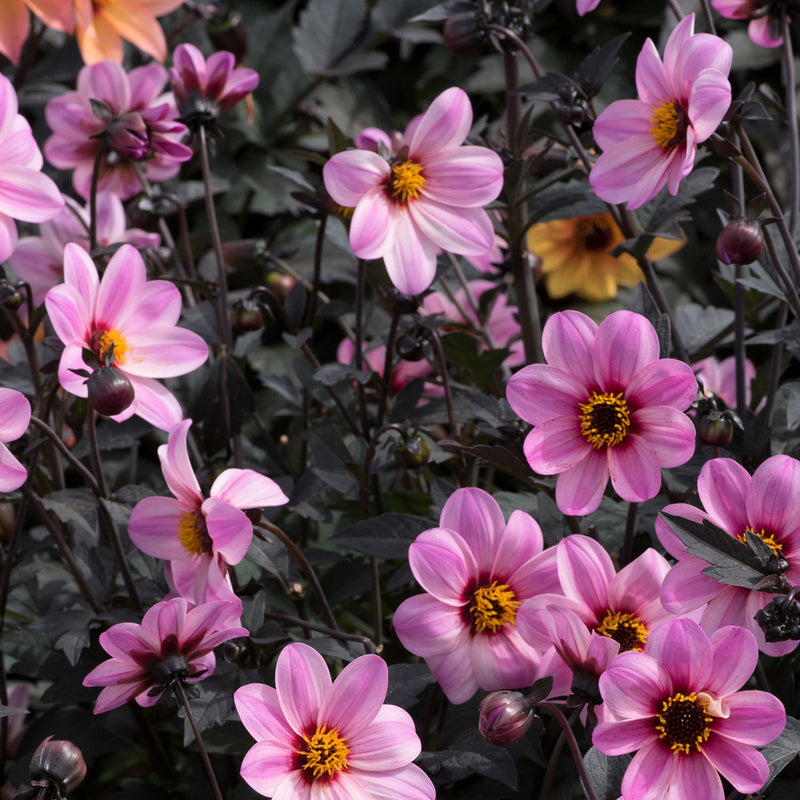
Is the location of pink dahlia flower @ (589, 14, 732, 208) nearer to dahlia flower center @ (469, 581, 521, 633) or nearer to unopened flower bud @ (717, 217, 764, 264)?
unopened flower bud @ (717, 217, 764, 264)

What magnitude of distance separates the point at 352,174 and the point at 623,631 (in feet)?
1.20

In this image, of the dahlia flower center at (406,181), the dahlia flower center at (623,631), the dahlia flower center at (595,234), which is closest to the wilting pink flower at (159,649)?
the dahlia flower center at (623,631)

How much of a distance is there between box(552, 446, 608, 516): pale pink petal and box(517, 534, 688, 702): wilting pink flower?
2 centimetres

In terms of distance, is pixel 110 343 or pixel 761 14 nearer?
pixel 110 343

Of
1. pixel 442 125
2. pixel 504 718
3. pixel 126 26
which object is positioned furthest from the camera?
pixel 126 26

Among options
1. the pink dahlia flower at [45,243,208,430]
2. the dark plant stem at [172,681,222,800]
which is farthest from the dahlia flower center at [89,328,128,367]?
the dark plant stem at [172,681,222,800]

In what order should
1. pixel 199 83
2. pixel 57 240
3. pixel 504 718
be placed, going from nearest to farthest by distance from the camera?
1. pixel 504 718
2. pixel 199 83
3. pixel 57 240

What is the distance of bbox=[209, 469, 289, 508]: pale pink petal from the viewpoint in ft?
2.30

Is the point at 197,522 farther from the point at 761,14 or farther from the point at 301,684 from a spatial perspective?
the point at 761,14

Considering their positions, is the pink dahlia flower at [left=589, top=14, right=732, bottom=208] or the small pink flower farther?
the small pink flower

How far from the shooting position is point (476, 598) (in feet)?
2.38

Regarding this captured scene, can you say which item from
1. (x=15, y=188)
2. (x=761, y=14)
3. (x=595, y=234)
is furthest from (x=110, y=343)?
(x=595, y=234)

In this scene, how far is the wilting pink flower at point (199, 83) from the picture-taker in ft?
3.08

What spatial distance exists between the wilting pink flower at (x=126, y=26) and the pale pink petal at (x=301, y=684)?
2.38ft
